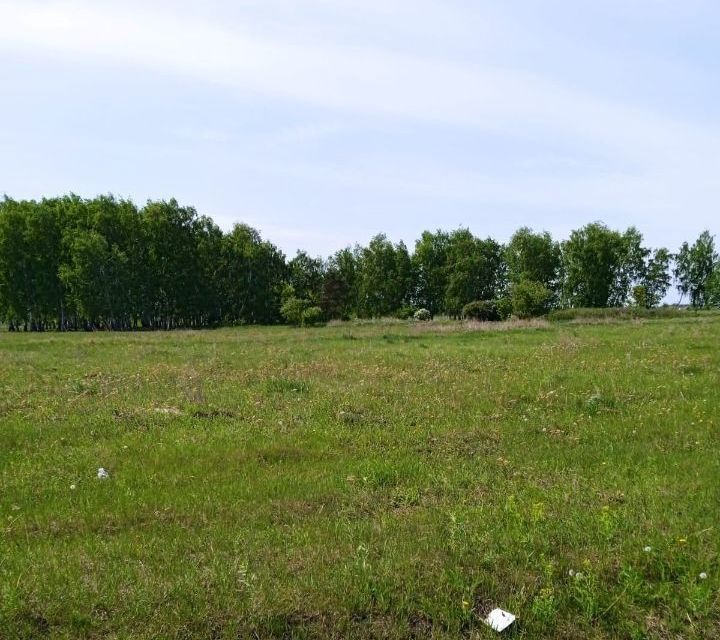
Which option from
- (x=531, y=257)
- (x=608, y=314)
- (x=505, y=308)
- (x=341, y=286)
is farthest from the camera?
(x=531, y=257)

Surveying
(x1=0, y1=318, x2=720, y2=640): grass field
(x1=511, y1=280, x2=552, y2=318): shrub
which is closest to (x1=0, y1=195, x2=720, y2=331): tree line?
(x1=511, y1=280, x2=552, y2=318): shrub

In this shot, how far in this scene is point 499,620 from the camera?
498 cm

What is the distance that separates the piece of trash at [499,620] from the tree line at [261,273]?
2551 inches

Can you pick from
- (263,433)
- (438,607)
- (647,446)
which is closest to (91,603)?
(438,607)

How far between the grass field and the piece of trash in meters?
0.08

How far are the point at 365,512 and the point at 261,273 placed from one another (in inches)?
3491

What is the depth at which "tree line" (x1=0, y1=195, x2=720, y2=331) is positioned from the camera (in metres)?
76.2

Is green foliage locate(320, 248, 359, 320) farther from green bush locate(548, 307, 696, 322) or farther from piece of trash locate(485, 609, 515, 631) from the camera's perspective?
piece of trash locate(485, 609, 515, 631)

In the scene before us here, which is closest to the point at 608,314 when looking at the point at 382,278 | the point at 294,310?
the point at 294,310

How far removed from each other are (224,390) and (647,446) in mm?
10470

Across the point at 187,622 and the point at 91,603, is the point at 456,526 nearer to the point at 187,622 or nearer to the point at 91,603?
the point at 187,622

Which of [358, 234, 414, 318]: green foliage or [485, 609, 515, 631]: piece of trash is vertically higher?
[358, 234, 414, 318]: green foliage

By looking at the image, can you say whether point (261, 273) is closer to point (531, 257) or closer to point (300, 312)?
point (300, 312)

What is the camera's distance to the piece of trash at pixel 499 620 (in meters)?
4.93
